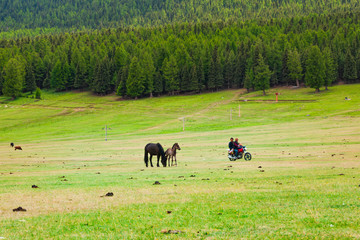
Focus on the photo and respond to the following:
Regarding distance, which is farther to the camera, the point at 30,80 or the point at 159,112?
the point at 30,80

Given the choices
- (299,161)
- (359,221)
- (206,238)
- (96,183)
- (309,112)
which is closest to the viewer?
(206,238)

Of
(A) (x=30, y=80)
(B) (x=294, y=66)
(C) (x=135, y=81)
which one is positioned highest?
(A) (x=30, y=80)

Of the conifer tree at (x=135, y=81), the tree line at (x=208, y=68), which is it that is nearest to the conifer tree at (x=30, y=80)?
the tree line at (x=208, y=68)

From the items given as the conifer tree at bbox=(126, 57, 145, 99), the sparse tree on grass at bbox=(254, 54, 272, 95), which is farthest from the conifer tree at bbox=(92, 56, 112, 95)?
the sparse tree on grass at bbox=(254, 54, 272, 95)

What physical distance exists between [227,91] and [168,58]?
34997 mm

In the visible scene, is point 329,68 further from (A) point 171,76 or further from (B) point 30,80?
(B) point 30,80

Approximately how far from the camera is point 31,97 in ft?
562

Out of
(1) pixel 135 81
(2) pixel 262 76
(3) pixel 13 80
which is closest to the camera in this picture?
(2) pixel 262 76

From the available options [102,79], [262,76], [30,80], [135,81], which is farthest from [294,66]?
[30,80]

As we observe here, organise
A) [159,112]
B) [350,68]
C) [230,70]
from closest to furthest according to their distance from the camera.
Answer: [159,112] → [350,68] → [230,70]

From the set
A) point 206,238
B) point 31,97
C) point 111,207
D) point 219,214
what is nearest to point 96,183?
point 111,207

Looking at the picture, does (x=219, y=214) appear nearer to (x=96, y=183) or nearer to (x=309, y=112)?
(x=96, y=183)

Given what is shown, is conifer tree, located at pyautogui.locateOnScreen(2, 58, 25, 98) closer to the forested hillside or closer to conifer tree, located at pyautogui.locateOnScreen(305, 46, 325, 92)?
the forested hillside

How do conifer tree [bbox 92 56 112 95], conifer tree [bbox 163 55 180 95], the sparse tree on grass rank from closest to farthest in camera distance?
the sparse tree on grass → conifer tree [bbox 163 55 180 95] → conifer tree [bbox 92 56 112 95]
